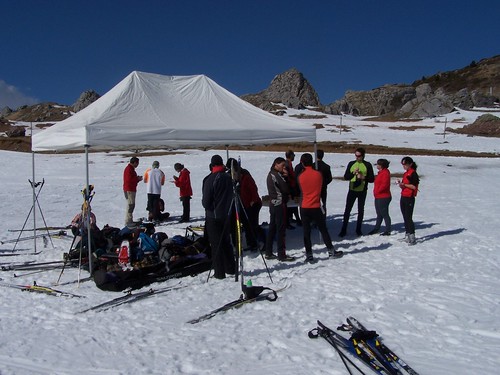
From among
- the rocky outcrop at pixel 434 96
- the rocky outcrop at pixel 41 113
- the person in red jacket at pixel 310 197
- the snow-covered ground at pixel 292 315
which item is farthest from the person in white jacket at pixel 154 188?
the rocky outcrop at pixel 41 113

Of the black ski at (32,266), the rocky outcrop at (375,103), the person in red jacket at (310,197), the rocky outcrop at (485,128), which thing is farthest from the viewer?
the rocky outcrop at (375,103)

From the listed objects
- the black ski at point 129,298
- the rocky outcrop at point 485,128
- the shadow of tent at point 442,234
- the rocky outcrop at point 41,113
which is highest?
the rocky outcrop at point 41,113

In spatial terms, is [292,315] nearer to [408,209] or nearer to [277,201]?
[277,201]

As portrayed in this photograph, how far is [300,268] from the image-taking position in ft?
25.1

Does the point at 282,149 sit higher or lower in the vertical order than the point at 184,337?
higher

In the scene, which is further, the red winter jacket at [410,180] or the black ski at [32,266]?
the red winter jacket at [410,180]

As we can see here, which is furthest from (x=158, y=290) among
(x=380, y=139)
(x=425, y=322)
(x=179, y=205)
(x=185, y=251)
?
(x=380, y=139)

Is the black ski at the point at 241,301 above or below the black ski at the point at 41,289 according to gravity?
above

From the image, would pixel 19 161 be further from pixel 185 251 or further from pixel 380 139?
pixel 380 139

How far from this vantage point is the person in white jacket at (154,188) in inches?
485

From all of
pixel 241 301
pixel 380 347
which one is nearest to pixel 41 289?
pixel 241 301

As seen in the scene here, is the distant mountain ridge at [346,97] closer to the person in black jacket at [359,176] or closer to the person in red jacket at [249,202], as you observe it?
the person in black jacket at [359,176]

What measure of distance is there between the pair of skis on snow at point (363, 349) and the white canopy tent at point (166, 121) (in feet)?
14.7

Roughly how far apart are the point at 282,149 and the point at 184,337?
102ft
